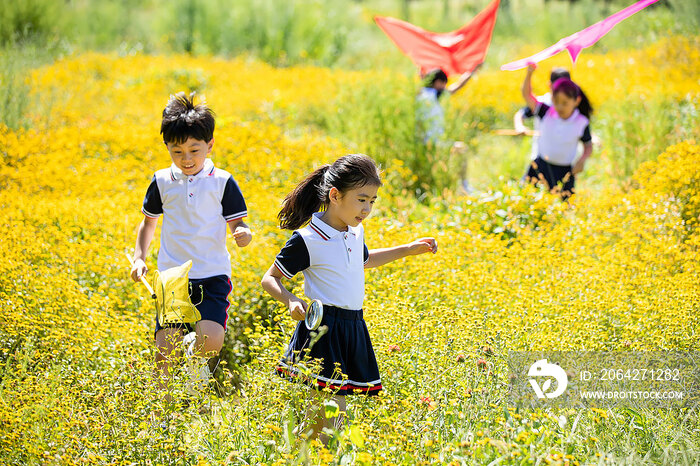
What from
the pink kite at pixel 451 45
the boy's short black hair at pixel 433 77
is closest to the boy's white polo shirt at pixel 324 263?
the boy's short black hair at pixel 433 77

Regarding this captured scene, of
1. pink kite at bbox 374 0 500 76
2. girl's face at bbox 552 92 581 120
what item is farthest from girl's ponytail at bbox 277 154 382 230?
pink kite at bbox 374 0 500 76

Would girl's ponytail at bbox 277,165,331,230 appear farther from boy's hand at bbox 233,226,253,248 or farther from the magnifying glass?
the magnifying glass

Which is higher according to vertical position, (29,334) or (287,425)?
(287,425)

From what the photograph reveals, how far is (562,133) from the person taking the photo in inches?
249

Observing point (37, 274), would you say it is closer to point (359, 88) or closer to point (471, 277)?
point (471, 277)

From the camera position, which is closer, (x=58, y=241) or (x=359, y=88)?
(x=58, y=241)

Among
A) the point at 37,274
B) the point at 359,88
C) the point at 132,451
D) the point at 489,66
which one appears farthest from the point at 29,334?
the point at 489,66

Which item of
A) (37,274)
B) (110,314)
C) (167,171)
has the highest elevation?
Result: (167,171)

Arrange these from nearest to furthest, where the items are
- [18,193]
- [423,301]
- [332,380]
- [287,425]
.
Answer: [287,425], [332,380], [423,301], [18,193]

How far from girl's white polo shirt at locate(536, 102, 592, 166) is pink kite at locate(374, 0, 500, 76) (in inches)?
87.1

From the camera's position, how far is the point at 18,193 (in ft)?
19.9

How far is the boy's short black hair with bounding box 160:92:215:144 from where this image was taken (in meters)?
3.44

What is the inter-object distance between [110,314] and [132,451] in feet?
5.83

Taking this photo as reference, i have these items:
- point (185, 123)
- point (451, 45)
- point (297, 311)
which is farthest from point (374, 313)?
point (451, 45)
